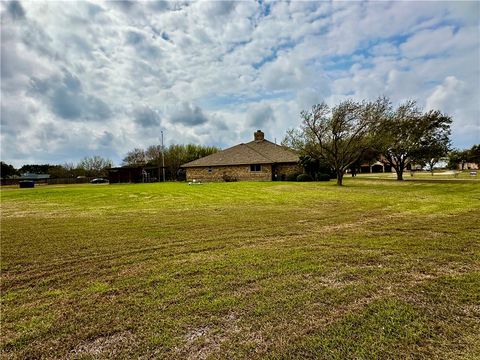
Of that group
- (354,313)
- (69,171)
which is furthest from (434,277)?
(69,171)

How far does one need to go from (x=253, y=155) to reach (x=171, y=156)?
65.7 feet

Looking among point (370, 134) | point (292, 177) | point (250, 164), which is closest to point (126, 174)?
point (250, 164)

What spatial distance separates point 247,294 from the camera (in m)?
3.62

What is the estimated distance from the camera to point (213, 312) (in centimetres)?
321

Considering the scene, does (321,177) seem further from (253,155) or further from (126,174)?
(126,174)

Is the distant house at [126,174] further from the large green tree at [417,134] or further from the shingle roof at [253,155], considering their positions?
the large green tree at [417,134]

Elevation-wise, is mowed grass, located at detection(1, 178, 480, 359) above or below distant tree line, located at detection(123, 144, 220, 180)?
below

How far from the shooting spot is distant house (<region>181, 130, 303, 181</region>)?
34.8 metres

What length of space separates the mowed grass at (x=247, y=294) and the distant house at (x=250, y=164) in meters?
26.7

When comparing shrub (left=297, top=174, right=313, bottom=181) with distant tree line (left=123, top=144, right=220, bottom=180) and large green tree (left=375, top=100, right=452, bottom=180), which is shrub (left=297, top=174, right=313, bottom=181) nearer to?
large green tree (left=375, top=100, right=452, bottom=180)

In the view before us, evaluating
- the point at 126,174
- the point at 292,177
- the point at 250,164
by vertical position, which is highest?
the point at 250,164

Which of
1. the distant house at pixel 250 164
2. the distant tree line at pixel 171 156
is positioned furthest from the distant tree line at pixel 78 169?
the distant house at pixel 250 164

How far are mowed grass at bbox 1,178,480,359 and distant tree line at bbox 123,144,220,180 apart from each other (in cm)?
4121

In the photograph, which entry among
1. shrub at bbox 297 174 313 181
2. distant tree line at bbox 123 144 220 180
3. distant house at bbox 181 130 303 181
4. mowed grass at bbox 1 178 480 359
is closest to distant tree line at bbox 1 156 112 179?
distant tree line at bbox 123 144 220 180
